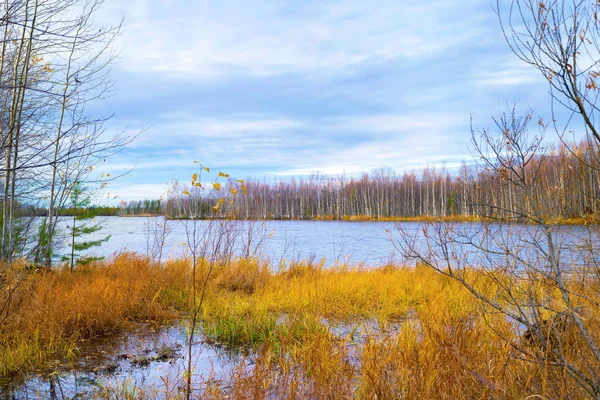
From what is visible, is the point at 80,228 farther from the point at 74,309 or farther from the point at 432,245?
the point at 432,245

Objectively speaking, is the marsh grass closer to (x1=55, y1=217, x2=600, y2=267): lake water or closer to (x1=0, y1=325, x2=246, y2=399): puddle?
(x1=0, y1=325, x2=246, y2=399): puddle

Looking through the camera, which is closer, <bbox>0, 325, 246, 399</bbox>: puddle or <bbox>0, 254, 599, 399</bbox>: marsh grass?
<bbox>0, 254, 599, 399</bbox>: marsh grass

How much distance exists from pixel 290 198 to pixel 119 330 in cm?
6762

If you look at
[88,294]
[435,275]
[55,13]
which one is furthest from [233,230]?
[55,13]

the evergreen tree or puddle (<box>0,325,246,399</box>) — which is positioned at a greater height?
the evergreen tree

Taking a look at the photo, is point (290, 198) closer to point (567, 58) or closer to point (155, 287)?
point (155, 287)

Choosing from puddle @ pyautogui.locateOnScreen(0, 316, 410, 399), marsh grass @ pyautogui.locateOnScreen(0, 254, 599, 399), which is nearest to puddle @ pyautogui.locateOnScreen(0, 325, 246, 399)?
puddle @ pyautogui.locateOnScreen(0, 316, 410, 399)

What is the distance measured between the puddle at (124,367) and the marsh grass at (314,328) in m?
0.17

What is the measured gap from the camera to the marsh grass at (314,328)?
3000 mm

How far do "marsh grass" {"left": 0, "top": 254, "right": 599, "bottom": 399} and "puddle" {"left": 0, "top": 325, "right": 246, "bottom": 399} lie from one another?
0.17 meters

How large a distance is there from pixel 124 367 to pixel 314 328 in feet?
6.95

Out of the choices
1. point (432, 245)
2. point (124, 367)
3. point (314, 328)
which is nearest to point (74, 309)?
point (124, 367)

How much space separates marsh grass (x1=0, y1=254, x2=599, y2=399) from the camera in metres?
3.00

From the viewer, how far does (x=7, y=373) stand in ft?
13.7
